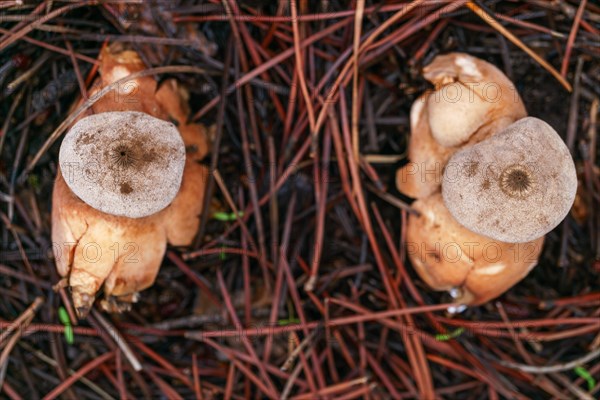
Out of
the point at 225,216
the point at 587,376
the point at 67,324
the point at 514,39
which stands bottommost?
the point at 587,376

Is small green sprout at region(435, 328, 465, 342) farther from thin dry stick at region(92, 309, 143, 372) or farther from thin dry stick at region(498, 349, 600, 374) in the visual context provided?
thin dry stick at region(92, 309, 143, 372)

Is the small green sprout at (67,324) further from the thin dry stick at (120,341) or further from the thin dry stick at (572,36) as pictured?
the thin dry stick at (572,36)

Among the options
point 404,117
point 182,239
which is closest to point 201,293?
point 182,239

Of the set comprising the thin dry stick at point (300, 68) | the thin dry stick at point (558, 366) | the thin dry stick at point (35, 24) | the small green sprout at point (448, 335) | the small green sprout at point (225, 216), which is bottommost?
the thin dry stick at point (558, 366)

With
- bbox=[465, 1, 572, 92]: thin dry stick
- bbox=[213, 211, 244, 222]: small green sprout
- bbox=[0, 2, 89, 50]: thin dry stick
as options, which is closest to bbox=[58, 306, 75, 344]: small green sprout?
bbox=[213, 211, 244, 222]: small green sprout

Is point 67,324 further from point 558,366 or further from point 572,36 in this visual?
point 572,36

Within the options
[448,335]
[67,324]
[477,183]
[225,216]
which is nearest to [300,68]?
[225,216]

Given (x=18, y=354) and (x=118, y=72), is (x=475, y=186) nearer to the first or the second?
(x=118, y=72)

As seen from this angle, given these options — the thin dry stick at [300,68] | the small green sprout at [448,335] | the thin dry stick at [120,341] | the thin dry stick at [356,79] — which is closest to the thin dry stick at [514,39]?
the thin dry stick at [356,79]
